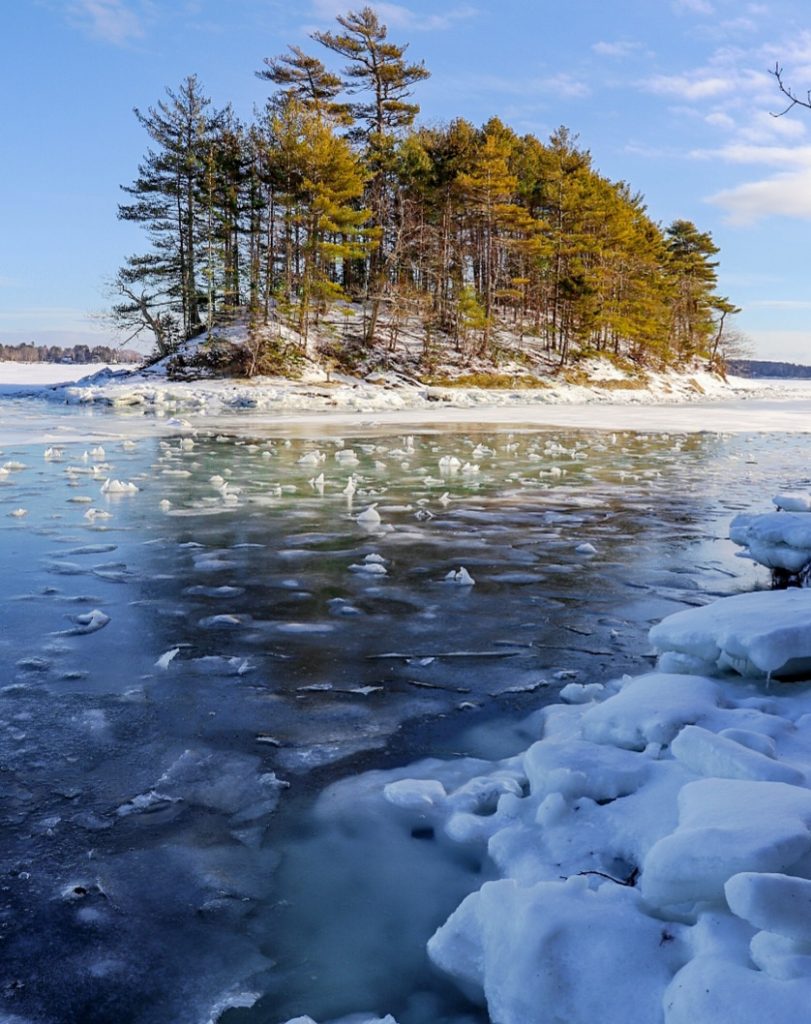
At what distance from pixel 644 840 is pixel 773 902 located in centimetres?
58

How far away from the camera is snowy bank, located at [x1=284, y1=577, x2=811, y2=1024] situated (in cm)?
Answer: 152

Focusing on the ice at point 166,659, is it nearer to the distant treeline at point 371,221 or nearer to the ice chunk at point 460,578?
the ice chunk at point 460,578

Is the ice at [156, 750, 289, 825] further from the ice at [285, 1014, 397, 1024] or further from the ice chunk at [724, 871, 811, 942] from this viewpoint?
the ice chunk at [724, 871, 811, 942]

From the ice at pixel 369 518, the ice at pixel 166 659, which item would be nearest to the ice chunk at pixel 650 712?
the ice at pixel 166 659

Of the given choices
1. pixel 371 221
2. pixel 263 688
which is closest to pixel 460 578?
pixel 263 688

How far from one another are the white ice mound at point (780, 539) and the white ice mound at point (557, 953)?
364 centimetres

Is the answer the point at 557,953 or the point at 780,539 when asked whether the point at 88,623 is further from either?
the point at 780,539

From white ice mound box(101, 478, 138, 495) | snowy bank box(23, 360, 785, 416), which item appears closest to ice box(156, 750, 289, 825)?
white ice mound box(101, 478, 138, 495)

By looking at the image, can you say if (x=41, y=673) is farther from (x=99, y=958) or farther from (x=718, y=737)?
(x=718, y=737)

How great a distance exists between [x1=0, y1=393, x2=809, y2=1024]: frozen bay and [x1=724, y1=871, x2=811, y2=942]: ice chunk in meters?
0.68

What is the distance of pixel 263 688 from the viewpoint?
11.3 feet

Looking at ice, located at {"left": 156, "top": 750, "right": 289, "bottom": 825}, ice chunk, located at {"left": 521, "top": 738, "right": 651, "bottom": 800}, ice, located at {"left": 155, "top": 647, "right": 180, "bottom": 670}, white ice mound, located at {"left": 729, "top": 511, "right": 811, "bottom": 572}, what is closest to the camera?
ice chunk, located at {"left": 521, "top": 738, "right": 651, "bottom": 800}

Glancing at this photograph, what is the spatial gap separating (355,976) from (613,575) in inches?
158

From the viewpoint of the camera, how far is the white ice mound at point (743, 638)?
2951mm
